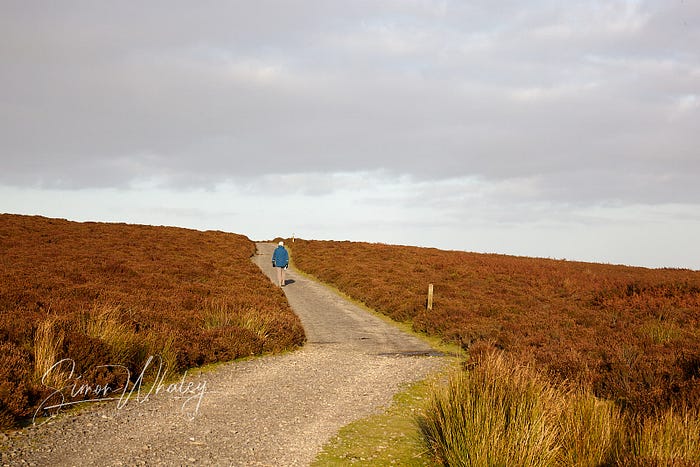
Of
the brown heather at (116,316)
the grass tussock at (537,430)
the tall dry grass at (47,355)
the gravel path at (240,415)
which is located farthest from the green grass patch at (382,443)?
the tall dry grass at (47,355)

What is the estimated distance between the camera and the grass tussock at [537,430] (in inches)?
178

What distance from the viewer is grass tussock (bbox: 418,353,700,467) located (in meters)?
4.52

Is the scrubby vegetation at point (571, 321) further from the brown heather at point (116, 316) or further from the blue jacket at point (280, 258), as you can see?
the brown heather at point (116, 316)

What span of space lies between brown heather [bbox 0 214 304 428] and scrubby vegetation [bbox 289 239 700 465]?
210 inches

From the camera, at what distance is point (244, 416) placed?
721 centimetres

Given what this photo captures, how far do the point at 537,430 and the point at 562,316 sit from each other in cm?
1246

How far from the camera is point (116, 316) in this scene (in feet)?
34.1

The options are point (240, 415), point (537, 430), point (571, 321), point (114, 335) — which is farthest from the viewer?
point (571, 321)

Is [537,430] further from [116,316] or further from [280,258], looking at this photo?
[280,258]

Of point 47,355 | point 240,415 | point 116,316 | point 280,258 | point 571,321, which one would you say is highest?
point 280,258

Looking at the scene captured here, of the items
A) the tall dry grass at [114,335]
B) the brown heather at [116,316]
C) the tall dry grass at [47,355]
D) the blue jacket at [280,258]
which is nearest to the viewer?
the tall dry grass at [47,355]

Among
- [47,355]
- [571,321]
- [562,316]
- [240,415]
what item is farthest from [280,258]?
[240,415]

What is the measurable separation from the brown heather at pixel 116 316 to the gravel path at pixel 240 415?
638 millimetres

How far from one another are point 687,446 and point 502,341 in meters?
8.48
